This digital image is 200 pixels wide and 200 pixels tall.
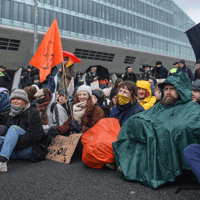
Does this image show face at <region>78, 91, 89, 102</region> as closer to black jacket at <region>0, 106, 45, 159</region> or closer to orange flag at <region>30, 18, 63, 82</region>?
black jacket at <region>0, 106, 45, 159</region>

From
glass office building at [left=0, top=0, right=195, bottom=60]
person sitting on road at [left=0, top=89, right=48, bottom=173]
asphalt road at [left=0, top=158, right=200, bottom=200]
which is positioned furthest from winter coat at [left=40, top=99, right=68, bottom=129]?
glass office building at [left=0, top=0, right=195, bottom=60]

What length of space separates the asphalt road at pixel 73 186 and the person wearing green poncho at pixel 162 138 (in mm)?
144

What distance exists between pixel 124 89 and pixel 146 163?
1504 mm

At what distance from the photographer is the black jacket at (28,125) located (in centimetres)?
358

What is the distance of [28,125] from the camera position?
371 centimetres

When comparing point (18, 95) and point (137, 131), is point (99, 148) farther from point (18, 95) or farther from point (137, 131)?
point (18, 95)

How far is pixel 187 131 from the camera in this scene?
2604 millimetres

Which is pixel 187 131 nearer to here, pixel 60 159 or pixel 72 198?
pixel 72 198

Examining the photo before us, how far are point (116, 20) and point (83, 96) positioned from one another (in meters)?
32.5

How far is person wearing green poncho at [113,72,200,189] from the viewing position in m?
2.58

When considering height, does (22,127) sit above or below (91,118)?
below

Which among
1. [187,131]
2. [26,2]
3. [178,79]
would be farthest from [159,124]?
[26,2]

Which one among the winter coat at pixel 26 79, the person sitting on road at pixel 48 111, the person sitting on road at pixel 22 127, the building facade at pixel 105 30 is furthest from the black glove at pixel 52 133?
the building facade at pixel 105 30

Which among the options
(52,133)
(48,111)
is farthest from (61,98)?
(52,133)
